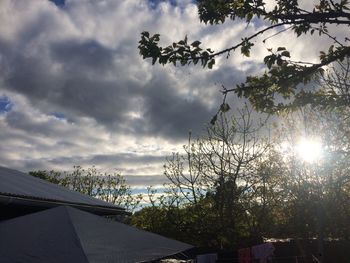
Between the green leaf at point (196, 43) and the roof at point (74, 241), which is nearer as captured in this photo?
the green leaf at point (196, 43)

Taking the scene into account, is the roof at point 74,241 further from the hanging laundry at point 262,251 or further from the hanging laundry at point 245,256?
the hanging laundry at point 245,256

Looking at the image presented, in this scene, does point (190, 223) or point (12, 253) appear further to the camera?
point (190, 223)

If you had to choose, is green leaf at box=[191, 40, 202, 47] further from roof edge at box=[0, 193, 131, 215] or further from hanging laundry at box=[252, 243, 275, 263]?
hanging laundry at box=[252, 243, 275, 263]

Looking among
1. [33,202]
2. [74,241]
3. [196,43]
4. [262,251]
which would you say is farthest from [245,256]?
[196,43]

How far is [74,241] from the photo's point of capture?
515 cm

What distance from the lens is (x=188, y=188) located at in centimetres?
1759

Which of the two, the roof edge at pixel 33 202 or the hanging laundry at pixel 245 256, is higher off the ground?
the roof edge at pixel 33 202

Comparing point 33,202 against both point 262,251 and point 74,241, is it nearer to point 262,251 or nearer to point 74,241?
point 74,241

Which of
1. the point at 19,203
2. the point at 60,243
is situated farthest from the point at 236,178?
the point at 60,243

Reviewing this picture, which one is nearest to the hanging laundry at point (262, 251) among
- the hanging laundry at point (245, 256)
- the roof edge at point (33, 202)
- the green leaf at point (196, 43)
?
the hanging laundry at point (245, 256)

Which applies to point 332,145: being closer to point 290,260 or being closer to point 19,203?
point 290,260

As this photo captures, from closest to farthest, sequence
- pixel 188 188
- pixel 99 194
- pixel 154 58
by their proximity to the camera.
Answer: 1. pixel 154 58
2. pixel 188 188
3. pixel 99 194

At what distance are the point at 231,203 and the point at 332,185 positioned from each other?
13.8 ft

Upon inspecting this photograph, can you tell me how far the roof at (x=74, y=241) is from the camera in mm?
4949
